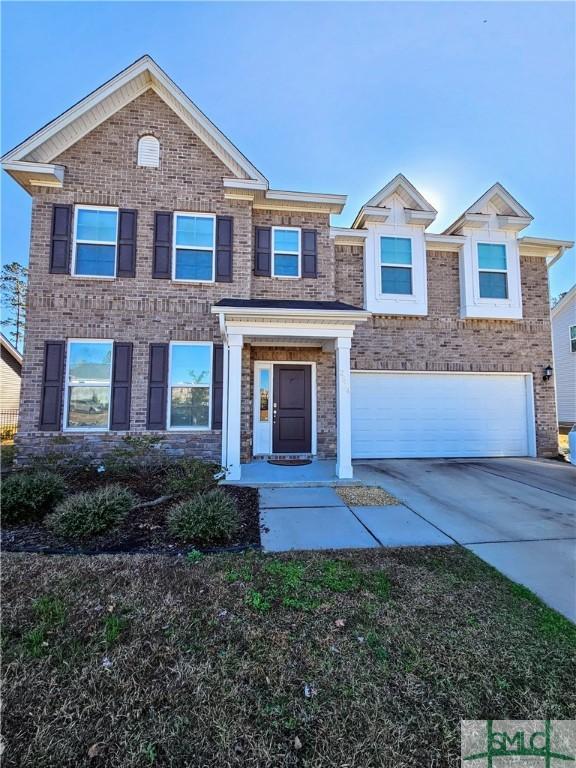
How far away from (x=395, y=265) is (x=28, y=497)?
31.7ft

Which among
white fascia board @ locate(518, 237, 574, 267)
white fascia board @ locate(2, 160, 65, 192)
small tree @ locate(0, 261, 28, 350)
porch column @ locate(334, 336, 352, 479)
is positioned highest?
small tree @ locate(0, 261, 28, 350)

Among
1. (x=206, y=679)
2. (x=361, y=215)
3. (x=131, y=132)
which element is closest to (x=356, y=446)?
(x=361, y=215)

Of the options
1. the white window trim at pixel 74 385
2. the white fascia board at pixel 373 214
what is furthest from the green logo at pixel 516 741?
the white fascia board at pixel 373 214

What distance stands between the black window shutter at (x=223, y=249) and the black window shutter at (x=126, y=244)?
1962 millimetres

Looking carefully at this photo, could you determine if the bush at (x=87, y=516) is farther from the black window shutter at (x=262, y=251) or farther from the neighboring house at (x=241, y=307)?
the black window shutter at (x=262, y=251)

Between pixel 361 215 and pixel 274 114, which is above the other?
pixel 274 114

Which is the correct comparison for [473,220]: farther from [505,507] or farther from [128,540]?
[128,540]

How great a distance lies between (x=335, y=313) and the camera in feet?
22.7

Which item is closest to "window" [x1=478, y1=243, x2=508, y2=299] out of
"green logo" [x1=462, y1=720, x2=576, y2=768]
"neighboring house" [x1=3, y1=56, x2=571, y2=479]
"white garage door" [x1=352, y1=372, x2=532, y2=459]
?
"neighboring house" [x1=3, y1=56, x2=571, y2=479]

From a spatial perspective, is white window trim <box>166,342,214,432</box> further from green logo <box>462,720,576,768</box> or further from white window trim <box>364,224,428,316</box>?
green logo <box>462,720,576,768</box>

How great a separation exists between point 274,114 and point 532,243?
10.6 m

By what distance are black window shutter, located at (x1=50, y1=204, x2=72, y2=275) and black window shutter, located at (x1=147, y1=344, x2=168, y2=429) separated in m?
2.75

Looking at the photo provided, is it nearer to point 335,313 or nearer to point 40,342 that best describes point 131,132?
point 40,342

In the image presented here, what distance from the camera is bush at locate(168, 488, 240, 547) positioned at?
4125 millimetres
